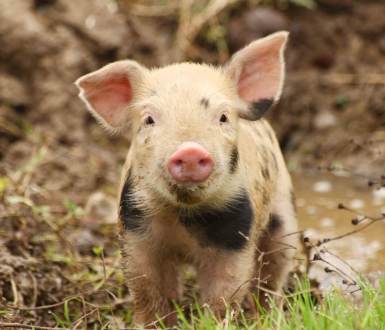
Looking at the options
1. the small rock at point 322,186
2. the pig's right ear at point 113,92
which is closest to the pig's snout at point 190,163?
the pig's right ear at point 113,92

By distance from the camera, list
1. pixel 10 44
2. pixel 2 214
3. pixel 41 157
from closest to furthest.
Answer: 1. pixel 2 214
2. pixel 41 157
3. pixel 10 44

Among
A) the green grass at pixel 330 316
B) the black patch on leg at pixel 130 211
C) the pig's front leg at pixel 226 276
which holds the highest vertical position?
the black patch on leg at pixel 130 211

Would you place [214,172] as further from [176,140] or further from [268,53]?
[268,53]

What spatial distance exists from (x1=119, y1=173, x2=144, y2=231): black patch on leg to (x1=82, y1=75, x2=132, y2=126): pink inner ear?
0.38m

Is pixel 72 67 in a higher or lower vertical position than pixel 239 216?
lower

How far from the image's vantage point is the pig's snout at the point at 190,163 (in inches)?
152

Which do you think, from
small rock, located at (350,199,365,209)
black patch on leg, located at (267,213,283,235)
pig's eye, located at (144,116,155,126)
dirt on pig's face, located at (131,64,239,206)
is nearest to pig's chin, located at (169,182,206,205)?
dirt on pig's face, located at (131,64,239,206)

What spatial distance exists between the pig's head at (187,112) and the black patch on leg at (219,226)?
8 cm

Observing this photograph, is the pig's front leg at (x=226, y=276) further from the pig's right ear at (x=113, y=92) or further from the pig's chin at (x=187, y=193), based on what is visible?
the pig's right ear at (x=113, y=92)

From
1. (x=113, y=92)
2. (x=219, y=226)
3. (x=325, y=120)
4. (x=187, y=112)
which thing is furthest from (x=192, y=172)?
(x=325, y=120)

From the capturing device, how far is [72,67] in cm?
850

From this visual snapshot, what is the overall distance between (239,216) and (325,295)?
612mm

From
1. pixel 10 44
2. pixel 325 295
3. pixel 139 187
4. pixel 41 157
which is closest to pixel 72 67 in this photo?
pixel 10 44

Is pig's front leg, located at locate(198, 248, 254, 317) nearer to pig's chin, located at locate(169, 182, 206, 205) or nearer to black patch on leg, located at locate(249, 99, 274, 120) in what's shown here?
pig's chin, located at locate(169, 182, 206, 205)
